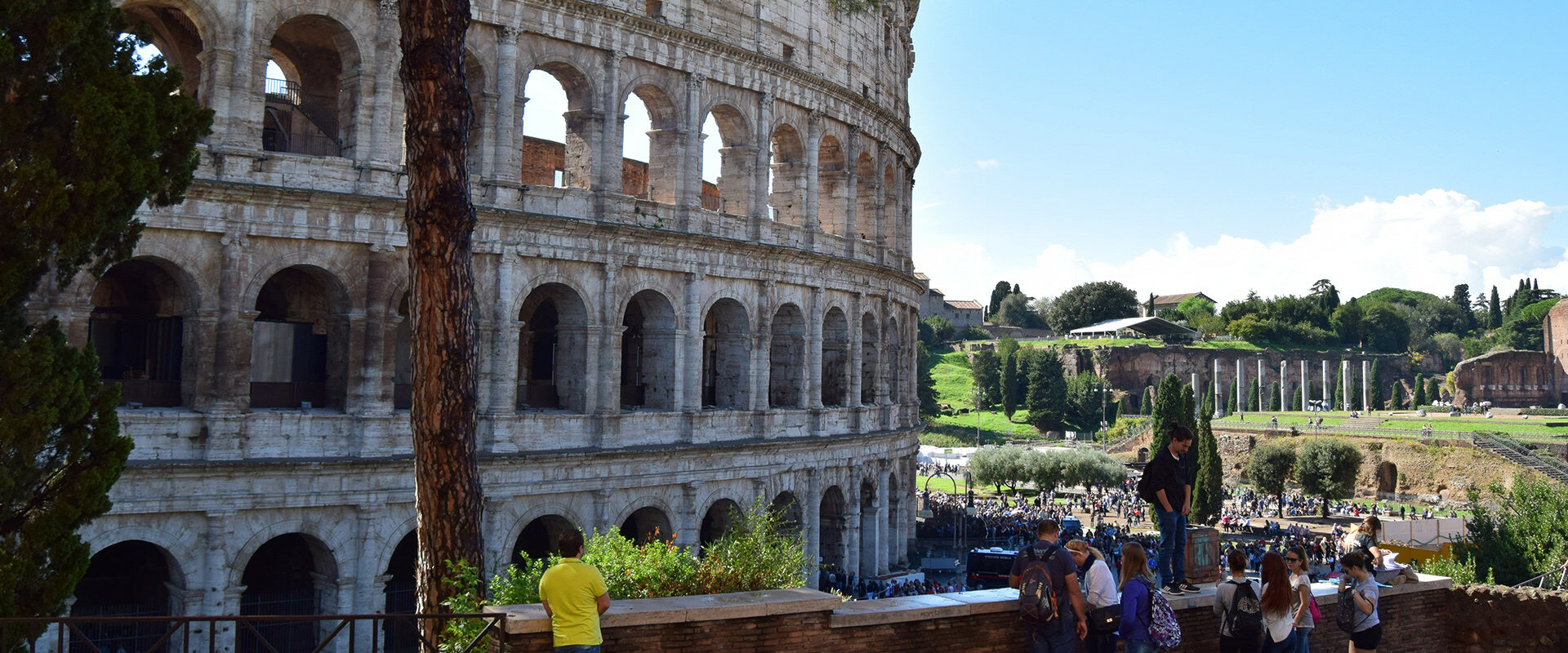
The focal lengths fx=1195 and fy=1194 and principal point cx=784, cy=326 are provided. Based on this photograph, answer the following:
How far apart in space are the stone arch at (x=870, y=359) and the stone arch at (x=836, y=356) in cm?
111

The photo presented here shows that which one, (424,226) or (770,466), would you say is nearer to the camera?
(424,226)

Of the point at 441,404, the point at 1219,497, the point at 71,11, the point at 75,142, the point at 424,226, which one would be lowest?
the point at 1219,497

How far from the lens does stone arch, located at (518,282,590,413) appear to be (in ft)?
67.3

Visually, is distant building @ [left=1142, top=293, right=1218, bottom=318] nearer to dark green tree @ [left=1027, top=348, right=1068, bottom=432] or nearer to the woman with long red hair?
dark green tree @ [left=1027, top=348, right=1068, bottom=432]

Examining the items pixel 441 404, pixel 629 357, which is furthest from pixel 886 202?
pixel 441 404

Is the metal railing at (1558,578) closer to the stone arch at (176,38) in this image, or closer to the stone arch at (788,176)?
the stone arch at (788,176)

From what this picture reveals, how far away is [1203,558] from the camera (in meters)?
10.9

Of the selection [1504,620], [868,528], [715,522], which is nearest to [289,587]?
[715,522]

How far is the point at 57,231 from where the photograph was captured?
9.47 metres

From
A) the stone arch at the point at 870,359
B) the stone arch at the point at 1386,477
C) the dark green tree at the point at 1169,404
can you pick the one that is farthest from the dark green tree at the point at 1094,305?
the stone arch at the point at 870,359

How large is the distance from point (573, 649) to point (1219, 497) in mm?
37146

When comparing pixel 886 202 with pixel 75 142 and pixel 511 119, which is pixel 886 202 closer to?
pixel 511 119

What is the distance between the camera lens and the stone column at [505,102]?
1947 centimetres

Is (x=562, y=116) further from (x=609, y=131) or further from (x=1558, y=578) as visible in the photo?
(x=1558, y=578)
